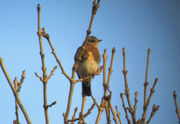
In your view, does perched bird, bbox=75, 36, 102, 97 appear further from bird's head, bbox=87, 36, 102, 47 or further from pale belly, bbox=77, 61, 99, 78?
bird's head, bbox=87, 36, 102, 47

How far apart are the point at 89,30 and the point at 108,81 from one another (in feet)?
2.31

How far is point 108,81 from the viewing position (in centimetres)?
271

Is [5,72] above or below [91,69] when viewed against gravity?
below

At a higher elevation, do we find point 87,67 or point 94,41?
point 94,41

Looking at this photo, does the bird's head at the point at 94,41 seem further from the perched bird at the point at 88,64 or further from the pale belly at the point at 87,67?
the pale belly at the point at 87,67

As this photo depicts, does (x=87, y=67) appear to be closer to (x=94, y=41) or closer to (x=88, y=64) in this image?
(x=88, y=64)

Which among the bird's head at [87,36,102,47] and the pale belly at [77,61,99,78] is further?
the bird's head at [87,36,102,47]

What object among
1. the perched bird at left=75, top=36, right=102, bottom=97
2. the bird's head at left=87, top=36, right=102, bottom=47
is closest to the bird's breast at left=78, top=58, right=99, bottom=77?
the perched bird at left=75, top=36, right=102, bottom=97

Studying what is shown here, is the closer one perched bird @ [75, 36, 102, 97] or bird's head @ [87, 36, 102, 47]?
perched bird @ [75, 36, 102, 97]

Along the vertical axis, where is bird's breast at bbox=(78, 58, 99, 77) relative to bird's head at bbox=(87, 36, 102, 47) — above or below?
below

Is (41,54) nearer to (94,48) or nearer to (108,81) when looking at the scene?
(108,81)

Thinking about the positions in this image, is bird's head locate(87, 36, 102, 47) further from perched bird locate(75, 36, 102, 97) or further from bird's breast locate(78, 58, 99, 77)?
bird's breast locate(78, 58, 99, 77)

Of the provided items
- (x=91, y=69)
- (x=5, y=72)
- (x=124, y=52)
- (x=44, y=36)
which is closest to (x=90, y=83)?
(x=91, y=69)

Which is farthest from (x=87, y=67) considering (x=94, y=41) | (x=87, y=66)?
(x=94, y=41)
